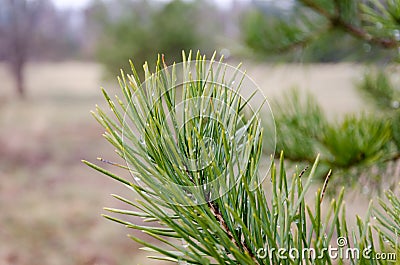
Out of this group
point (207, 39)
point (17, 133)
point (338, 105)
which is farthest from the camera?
point (338, 105)

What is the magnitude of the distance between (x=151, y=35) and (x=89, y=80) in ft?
12.0

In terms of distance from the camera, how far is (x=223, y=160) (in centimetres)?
18

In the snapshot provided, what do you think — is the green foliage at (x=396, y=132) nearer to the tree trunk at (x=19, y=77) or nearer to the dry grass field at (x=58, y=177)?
the dry grass field at (x=58, y=177)

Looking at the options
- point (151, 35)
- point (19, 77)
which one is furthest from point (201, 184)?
point (19, 77)

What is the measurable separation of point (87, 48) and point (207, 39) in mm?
2984

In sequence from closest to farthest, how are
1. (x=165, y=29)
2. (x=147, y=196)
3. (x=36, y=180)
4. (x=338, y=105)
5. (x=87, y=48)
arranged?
(x=147, y=196) → (x=36, y=180) → (x=165, y=29) → (x=338, y=105) → (x=87, y=48)

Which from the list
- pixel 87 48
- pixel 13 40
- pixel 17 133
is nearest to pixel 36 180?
pixel 17 133

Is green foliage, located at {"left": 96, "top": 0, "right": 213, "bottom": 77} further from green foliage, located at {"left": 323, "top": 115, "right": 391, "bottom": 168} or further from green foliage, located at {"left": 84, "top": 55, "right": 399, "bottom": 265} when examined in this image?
green foliage, located at {"left": 84, "top": 55, "right": 399, "bottom": 265}

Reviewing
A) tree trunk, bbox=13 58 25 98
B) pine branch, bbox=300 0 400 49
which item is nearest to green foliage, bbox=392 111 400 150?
pine branch, bbox=300 0 400 49

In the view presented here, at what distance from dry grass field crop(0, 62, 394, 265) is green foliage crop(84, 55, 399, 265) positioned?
0.29 metres

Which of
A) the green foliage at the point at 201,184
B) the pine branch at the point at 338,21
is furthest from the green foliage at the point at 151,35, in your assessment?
the green foliage at the point at 201,184

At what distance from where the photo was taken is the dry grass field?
2.41m

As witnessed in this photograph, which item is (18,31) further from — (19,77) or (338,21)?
(338,21)

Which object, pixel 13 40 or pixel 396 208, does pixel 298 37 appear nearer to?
pixel 396 208
